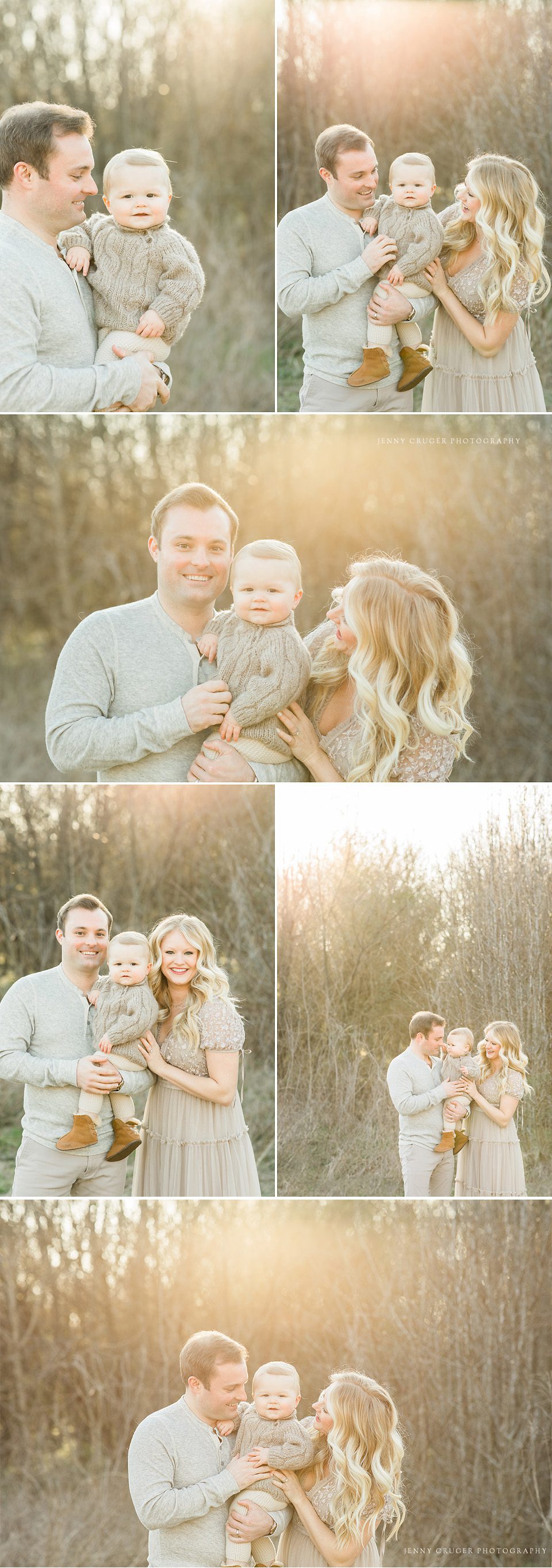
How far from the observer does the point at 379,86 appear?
11.6ft

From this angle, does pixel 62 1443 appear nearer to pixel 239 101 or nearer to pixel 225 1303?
pixel 225 1303

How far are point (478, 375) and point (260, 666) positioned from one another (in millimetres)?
924

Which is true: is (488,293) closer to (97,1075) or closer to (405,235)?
(405,235)

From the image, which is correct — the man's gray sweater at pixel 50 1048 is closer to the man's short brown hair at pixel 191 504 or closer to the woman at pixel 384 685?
the woman at pixel 384 685

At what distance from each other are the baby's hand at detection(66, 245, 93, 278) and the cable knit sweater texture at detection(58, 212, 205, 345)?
0.01m

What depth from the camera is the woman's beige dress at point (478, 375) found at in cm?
352

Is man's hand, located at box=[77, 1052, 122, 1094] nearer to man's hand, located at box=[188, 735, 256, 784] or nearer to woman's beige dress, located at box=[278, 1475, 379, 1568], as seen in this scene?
man's hand, located at box=[188, 735, 256, 784]

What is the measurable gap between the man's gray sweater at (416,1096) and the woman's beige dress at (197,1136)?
0.34 metres

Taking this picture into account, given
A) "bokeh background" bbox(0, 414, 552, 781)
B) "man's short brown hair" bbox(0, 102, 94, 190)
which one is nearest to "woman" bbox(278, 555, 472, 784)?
"bokeh background" bbox(0, 414, 552, 781)

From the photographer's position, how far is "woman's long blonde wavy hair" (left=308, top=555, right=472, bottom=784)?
3.24m

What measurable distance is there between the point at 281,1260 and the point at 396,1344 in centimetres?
32

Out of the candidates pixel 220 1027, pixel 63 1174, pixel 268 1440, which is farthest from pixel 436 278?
pixel 268 1440

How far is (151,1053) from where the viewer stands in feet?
10.8

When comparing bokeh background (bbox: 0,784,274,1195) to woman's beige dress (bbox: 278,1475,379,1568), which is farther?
bokeh background (bbox: 0,784,274,1195)
